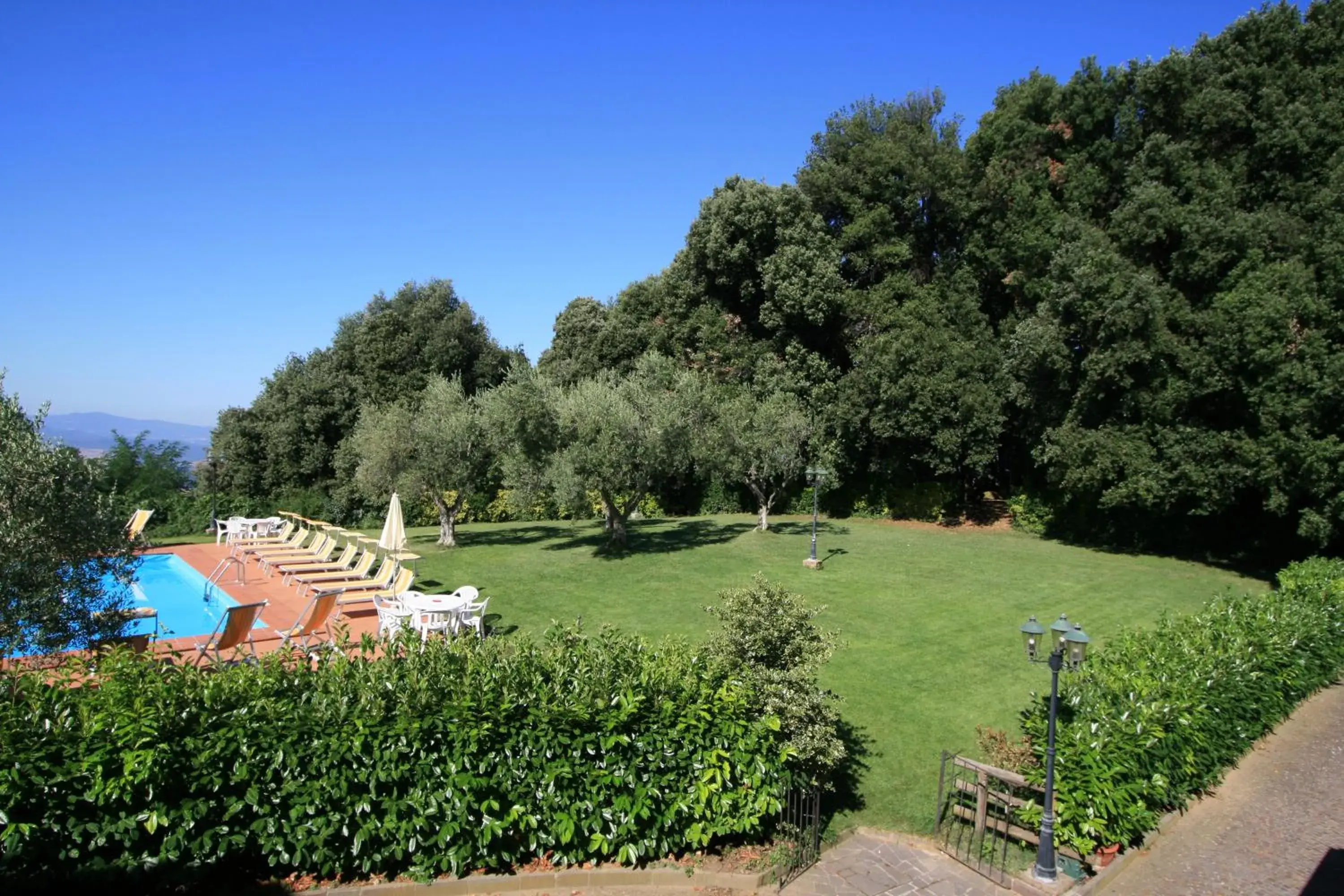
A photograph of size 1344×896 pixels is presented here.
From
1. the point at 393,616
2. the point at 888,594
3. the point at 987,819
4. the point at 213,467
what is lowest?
the point at 987,819

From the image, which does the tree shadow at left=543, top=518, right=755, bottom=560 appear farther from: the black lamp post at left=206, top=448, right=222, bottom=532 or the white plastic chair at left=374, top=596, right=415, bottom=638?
the black lamp post at left=206, top=448, right=222, bottom=532

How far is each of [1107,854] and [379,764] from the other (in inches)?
255

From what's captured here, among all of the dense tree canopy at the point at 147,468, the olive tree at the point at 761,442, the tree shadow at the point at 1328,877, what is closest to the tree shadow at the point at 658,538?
the olive tree at the point at 761,442

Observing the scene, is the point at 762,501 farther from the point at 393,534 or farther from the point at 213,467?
the point at 213,467

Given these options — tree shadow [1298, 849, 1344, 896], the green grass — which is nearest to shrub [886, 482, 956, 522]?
the green grass

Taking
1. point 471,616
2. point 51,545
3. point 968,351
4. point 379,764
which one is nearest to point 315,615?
point 471,616

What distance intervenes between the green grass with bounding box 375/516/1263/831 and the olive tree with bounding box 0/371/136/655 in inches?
231

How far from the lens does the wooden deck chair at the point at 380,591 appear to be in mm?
13805

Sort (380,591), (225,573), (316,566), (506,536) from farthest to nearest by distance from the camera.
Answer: (506,536), (225,573), (316,566), (380,591)

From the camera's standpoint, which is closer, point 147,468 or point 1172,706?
point 1172,706

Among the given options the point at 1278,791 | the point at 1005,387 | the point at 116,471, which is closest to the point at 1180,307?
the point at 1005,387

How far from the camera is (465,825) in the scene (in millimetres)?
6133

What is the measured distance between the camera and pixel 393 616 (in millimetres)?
11633

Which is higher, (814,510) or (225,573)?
(814,510)
